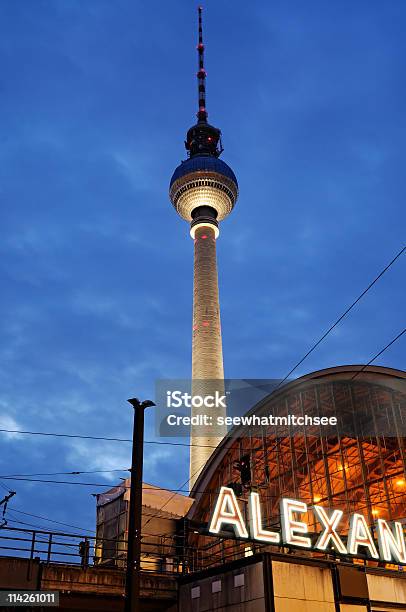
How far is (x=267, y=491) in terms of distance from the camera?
43.8 metres

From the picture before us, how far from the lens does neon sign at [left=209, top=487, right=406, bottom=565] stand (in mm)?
19984

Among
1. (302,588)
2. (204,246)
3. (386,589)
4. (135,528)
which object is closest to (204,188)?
(204,246)

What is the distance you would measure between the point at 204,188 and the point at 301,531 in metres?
81.9

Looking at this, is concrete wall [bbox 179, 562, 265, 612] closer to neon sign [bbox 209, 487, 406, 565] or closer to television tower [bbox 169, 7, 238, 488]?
neon sign [bbox 209, 487, 406, 565]

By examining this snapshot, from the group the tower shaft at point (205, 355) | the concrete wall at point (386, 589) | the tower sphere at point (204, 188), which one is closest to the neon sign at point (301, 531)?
the concrete wall at point (386, 589)

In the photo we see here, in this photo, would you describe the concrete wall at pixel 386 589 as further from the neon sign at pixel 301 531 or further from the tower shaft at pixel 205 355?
the tower shaft at pixel 205 355

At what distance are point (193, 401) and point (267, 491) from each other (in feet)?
114

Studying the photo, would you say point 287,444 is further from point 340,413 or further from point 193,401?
point 193,401

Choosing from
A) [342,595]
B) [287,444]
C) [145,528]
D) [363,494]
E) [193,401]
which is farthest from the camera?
[193,401]

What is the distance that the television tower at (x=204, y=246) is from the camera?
7375 centimetres

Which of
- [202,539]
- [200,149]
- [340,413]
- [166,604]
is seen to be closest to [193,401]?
[202,539]

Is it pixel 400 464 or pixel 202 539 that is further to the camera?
pixel 202 539

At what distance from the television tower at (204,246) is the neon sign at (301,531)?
48.5 m

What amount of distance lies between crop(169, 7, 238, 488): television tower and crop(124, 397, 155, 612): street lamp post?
55.4 metres
